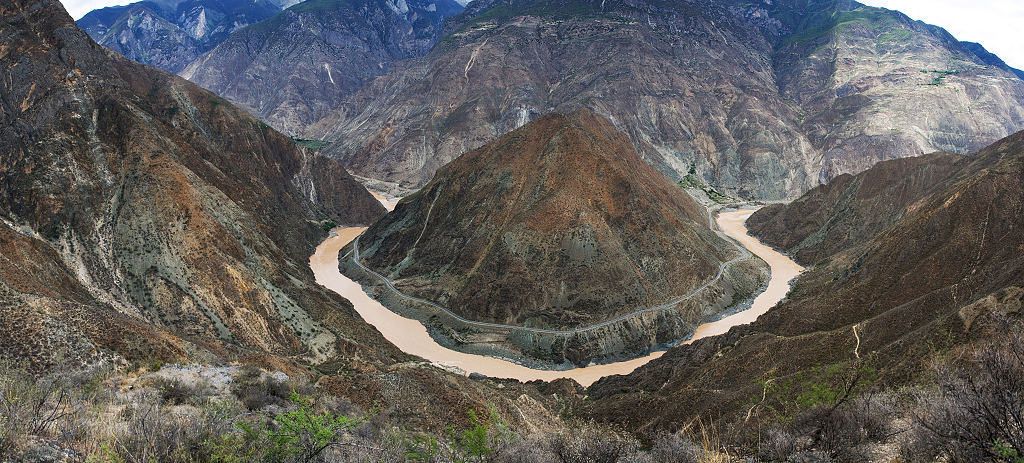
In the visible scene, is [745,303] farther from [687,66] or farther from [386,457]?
[687,66]

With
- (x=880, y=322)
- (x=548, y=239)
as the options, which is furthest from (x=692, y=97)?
(x=880, y=322)

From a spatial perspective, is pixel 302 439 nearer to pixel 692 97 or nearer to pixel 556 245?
pixel 556 245

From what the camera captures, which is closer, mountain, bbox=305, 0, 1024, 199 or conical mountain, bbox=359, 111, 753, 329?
conical mountain, bbox=359, 111, 753, 329

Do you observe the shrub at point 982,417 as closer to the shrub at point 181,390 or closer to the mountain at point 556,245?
the shrub at point 181,390

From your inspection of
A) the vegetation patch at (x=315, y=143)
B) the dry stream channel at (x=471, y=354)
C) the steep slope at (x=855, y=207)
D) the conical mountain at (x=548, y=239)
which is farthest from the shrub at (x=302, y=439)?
→ the vegetation patch at (x=315, y=143)

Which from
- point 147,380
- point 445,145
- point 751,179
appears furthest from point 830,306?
point 445,145

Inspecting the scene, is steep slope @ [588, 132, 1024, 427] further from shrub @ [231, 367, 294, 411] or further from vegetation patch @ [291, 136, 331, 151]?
vegetation patch @ [291, 136, 331, 151]

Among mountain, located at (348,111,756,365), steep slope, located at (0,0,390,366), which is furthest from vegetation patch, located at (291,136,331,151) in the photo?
steep slope, located at (0,0,390,366)
